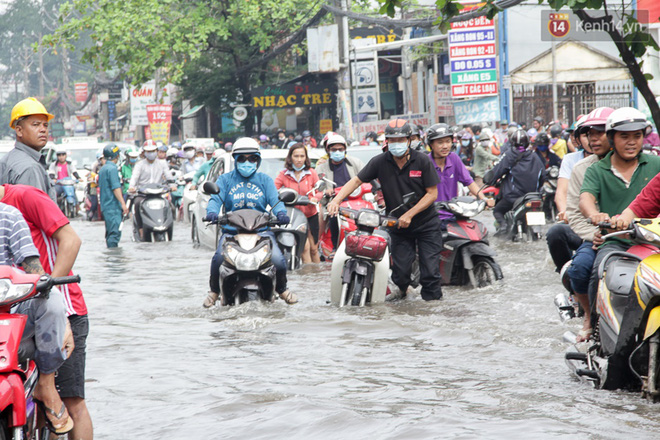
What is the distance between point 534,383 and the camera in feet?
20.4

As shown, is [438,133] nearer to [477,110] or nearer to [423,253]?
[423,253]

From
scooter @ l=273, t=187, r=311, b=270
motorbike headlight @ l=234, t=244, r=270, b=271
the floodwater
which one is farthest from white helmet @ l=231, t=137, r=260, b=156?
scooter @ l=273, t=187, r=311, b=270

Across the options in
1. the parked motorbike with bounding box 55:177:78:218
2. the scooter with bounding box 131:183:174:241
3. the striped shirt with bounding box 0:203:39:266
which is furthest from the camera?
the parked motorbike with bounding box 55:177:78:218

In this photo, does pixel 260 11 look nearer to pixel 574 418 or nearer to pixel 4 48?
pixel 574 418

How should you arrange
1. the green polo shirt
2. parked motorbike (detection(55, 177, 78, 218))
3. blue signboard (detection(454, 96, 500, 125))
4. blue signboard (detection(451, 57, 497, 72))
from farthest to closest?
blue signboard (detection(454, 96, 500, 125)) → blue signboard (detection(451, 57, 497, 72)) → parked motorbike (detection(55, 177, 78, 218)) → the green polo shirt

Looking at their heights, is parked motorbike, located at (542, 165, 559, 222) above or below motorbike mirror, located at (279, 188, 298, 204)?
below

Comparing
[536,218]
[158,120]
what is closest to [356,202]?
[536,218]

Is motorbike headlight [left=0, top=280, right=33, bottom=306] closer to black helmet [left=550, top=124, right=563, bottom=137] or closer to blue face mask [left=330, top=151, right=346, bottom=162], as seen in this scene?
blue face mask [left=330, top=151, right=346, bottom=162]

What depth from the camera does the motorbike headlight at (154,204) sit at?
679 inches

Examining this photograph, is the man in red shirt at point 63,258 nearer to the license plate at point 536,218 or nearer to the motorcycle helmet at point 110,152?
the license plate at point 536,218

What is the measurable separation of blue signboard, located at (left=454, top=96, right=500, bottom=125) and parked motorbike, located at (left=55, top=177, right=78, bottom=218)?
995 cm

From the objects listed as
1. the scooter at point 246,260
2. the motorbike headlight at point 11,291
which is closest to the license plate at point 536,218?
the scooter at point 246,260

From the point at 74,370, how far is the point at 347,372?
8.11 ft

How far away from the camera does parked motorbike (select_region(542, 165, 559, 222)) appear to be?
15.4 metres
